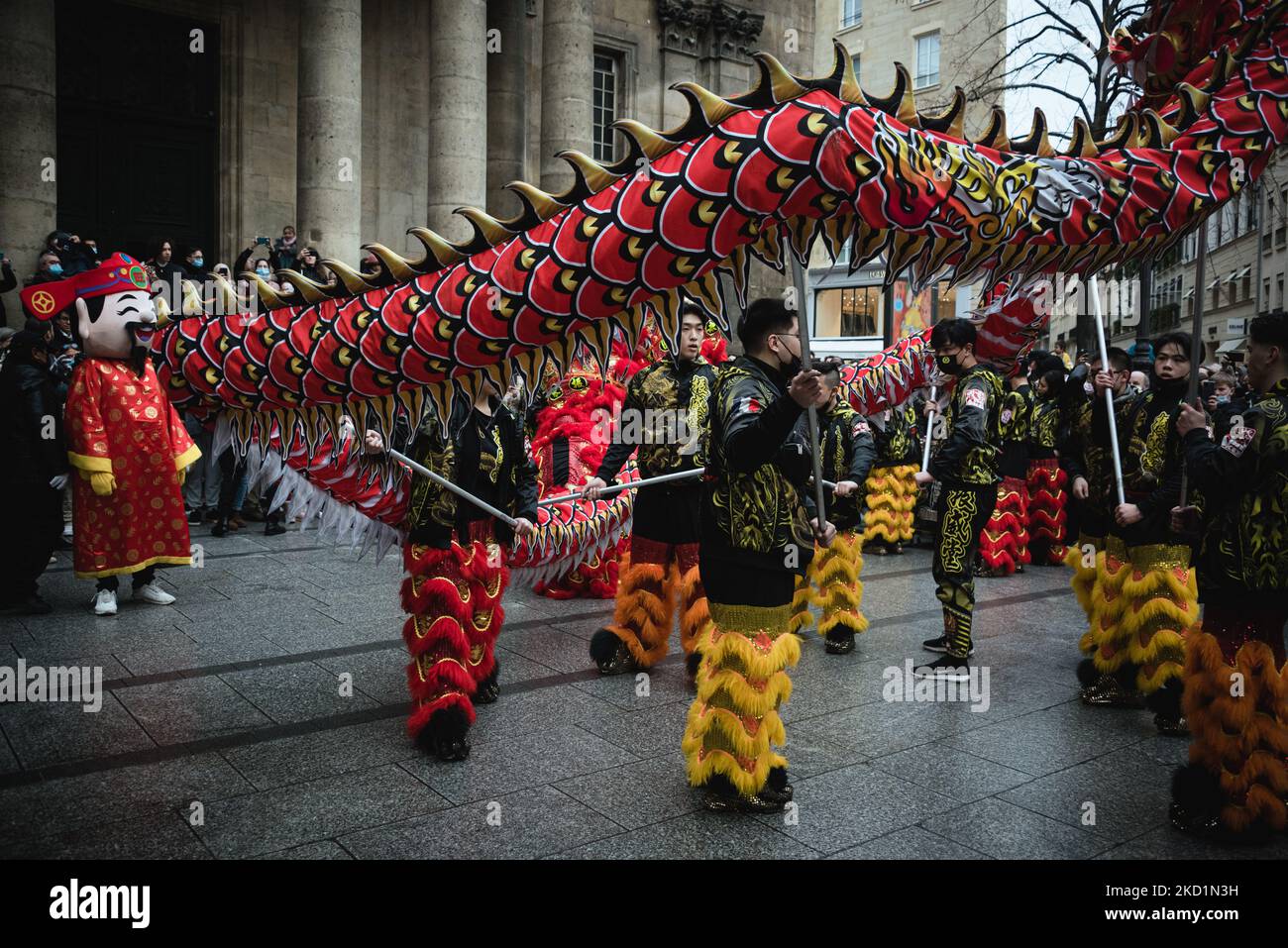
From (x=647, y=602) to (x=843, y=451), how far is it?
2047 mm

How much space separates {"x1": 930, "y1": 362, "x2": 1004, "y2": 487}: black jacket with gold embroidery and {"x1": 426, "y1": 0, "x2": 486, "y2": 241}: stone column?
10720 millimetres

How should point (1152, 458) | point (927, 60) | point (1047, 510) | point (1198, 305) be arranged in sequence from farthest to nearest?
point (927, 60)
point (1047, 510)
point (1152, 458)
point (1198, 305)

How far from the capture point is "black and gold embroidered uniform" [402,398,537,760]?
4.91m

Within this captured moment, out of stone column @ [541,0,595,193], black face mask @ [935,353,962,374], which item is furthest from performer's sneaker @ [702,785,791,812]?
stone column @ [541,0,595,193]

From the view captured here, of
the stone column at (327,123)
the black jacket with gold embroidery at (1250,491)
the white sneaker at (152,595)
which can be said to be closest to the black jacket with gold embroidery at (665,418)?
the black jacket with gold embroidery at (1250,491)

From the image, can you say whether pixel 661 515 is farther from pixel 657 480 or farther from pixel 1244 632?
pixel 1244 632

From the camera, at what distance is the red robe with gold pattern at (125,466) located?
7152 millimetres

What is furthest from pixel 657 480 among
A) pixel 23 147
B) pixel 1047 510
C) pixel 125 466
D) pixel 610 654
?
pixel 23 147

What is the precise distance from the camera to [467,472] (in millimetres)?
5164

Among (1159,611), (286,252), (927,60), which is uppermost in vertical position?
(927,60)

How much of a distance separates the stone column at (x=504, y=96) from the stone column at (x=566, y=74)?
108 centimetres

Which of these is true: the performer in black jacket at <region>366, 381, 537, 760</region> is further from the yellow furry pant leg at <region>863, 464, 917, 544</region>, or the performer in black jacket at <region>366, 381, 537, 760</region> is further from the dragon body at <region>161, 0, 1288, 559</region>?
the yellow furry pant leg at <region>863, 464, 917, 544</region>

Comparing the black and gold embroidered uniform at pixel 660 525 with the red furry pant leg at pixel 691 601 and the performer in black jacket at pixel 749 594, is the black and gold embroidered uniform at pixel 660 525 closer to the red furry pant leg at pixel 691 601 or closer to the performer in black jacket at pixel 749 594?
the red furry pant leg at pixel 691 601

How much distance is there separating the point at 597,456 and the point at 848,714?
3.66 metres
